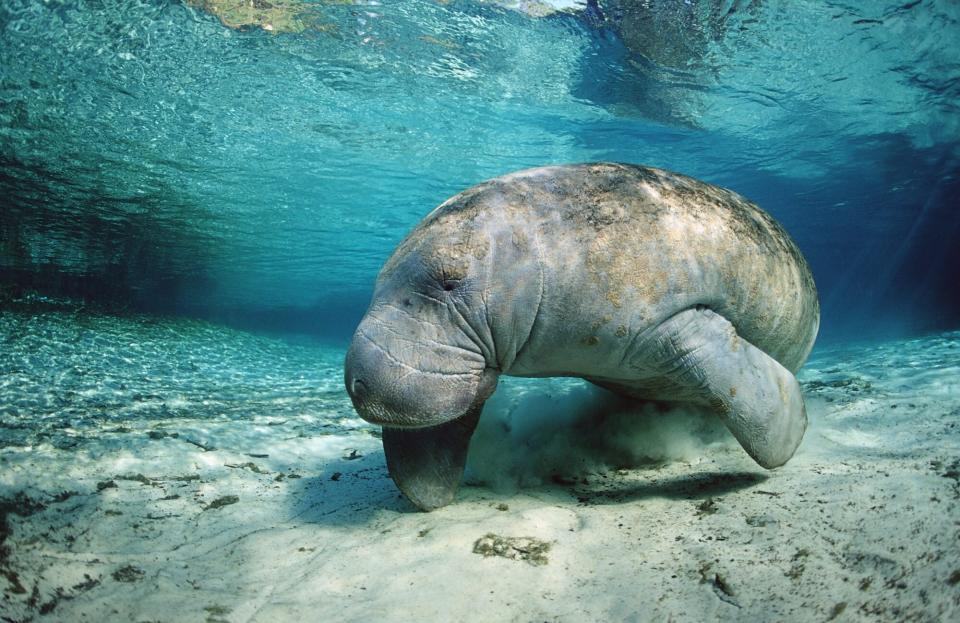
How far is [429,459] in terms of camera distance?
2578 mm

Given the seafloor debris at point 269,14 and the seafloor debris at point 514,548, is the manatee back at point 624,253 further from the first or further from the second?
the seafloor debris at point 269,14

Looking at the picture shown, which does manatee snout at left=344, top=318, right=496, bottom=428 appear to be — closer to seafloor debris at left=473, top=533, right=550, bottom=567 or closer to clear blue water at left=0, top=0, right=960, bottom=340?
seafloor debris at left=473, top=533, right=550, bottom=567

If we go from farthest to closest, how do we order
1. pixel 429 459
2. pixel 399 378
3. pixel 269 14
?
pixel 269 14 < pixel 429 459 < pixel 399 378

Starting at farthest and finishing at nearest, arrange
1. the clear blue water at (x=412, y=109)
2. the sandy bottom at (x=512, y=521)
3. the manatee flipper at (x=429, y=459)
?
1. the clear blue water at (x=412, y=109)
2. the manatee flipper at (x=429, y=459)
3. the sandy bottom at (x=512, y=521)

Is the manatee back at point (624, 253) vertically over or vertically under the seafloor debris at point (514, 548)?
over

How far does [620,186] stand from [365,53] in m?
Answer: 9.76

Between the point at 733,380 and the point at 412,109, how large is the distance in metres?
12.6

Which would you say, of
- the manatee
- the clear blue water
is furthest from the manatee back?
the clear blue water

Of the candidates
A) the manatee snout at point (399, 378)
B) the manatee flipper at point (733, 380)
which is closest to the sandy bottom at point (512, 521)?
the manatee flipper at point (733, 380)

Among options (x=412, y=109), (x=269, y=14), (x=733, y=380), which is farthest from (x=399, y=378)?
(x=412, y=109)

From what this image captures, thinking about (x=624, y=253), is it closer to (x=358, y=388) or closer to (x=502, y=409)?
(x=358, y=388)

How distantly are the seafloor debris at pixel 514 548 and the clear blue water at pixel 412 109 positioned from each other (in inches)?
385

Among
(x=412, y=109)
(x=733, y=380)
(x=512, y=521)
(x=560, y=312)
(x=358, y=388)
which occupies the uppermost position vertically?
(x=412, y=109)

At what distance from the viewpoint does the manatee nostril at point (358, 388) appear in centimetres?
208
